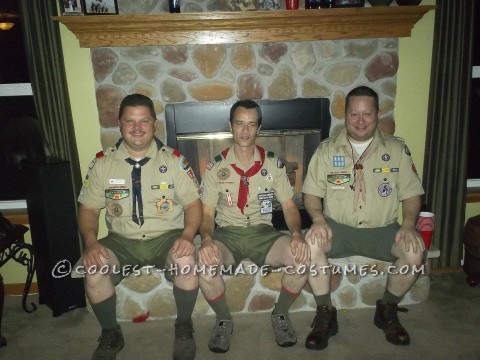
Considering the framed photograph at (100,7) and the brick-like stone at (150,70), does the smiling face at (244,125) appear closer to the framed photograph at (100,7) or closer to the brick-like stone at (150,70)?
the brick-like stone at (150,70)

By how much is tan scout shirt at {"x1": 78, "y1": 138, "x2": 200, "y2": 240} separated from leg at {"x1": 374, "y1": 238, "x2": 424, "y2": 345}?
116 centimetres

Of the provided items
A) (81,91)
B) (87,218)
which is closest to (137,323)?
(87,218)

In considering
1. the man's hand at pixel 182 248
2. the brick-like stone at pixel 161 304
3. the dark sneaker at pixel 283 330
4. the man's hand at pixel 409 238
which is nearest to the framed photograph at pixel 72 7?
the man's hand at pixel 182 248

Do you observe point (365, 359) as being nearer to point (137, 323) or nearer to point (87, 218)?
point (137, 323)

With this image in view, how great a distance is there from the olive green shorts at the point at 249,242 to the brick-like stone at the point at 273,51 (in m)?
1.14

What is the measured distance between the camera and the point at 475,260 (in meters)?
2.60

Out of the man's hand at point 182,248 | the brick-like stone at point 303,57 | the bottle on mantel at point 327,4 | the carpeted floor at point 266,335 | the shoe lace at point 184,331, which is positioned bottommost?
the carpeted floor at point 266,335

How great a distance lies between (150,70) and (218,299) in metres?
1.50

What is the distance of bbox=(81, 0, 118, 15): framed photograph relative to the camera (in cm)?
236

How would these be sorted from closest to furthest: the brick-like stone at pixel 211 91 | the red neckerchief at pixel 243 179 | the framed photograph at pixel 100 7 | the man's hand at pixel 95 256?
the man's hand at pixel 95 256
the red neckerchief at pixel 243 179
the framed photograph at pixel 100 7
the brick-like stone at pixel 211 91

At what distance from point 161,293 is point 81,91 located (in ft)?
4.63

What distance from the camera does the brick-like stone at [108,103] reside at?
2541mm

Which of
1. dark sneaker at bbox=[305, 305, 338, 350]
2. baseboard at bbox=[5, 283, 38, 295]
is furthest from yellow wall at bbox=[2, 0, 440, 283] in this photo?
dark sneaker at bbox=[305, 305, 338, 350]

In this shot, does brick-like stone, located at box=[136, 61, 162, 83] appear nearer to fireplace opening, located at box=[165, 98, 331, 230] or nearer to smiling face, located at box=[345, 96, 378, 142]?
fireplace opening, located at box=[165, 98, 331, 230]
